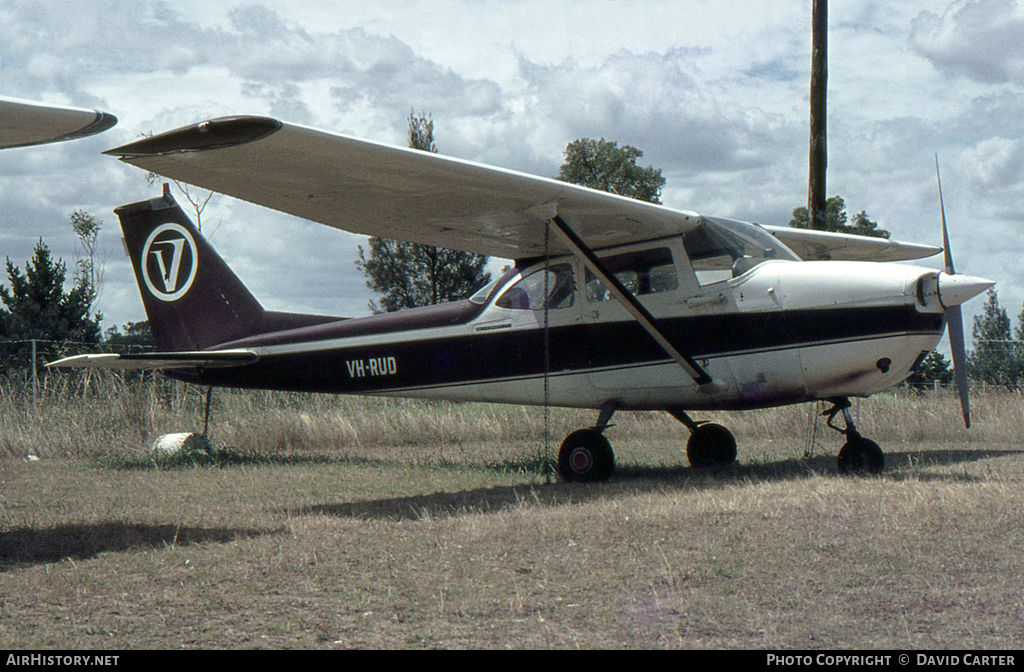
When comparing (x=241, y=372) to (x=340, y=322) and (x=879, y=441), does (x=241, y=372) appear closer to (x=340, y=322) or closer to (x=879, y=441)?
(x=340, y=322)

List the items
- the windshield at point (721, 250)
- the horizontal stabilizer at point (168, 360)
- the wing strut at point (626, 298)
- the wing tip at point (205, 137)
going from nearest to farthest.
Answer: the wing tip at point (205, 137) < the wing strut at point (626, 298) < the windshield at point (721, 250) < the horizontal stabilizer at point (168, 360)

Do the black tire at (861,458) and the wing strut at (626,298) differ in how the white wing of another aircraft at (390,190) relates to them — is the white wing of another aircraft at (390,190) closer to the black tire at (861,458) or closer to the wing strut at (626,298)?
the wing strut at (626,298)

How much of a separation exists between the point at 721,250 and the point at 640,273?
79cm

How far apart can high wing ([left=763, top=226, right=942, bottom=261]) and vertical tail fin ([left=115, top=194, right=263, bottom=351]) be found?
21.8ft

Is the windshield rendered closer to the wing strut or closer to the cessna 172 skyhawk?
the cessna 172 skyhawk

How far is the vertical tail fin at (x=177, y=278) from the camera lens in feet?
36.8

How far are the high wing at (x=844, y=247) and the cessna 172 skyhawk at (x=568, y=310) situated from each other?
1.52 feet

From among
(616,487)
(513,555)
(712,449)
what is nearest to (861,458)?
(712,449)

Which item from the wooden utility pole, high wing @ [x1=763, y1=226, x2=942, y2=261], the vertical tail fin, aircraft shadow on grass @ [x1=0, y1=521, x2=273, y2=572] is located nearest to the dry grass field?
aircraft shadow on grass @ [x1=0, y1=521, x2=273, y2=572]

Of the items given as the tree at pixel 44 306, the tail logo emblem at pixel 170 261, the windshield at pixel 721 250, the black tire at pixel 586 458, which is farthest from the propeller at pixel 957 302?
the tree at pixel 44 306

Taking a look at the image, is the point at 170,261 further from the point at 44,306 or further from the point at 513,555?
the point at 44,306

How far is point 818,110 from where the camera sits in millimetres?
14320

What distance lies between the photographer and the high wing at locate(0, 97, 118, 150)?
5.14 m
